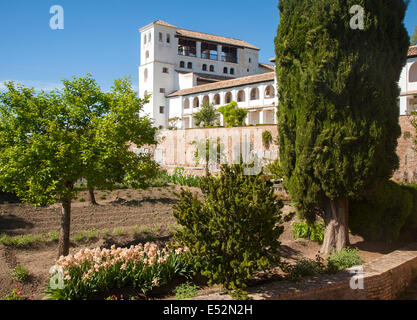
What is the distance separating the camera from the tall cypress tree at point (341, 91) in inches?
289

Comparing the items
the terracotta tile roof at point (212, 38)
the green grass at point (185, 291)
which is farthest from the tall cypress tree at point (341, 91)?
the terracotta tile roof at point (212, 38)

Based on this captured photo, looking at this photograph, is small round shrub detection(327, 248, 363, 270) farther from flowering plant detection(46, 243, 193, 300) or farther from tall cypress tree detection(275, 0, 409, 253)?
flowering plant detection(46, 243, 193, 300)

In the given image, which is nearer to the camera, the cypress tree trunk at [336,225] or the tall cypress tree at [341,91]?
the tall cypress tree at [341,91]

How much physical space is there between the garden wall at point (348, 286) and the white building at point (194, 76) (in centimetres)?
2617

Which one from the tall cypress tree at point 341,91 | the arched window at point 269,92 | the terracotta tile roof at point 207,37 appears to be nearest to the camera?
the tall cypress tree at point 341,91

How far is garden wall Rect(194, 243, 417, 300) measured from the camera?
5465 millimetres

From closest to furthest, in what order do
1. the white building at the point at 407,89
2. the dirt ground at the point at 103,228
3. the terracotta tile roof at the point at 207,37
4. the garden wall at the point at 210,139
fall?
the dirt ground at the point at 103,228 < the garden wall at the point at 210,139 < the white building at the point at 407,89 < the terracotta tile roof at the point at 207,37

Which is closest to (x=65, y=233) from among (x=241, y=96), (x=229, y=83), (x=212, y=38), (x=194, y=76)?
(x=229, y=83)

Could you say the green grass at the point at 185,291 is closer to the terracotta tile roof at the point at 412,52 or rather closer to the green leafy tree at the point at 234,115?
the terracotta tile roof at the point at 412,52

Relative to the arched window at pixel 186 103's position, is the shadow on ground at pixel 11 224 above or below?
below

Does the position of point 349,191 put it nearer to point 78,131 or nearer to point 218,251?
point 218,251

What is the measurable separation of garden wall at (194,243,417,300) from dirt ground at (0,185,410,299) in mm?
798

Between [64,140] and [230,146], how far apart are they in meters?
14.8

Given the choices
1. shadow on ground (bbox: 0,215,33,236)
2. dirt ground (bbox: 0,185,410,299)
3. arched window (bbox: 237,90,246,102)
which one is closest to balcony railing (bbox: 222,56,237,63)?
arched window (bbox: 237,90,246,102)
